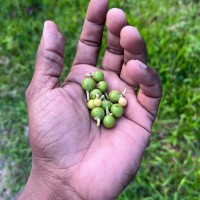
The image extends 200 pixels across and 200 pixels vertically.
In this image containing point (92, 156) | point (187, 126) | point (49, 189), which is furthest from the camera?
point (187, 126)

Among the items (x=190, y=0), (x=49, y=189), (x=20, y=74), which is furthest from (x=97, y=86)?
(x=190, y=0)

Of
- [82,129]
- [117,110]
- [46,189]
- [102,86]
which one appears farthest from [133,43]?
[46,189]

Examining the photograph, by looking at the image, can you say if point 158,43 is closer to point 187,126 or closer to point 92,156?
point 187,126

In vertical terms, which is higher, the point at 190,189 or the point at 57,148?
the point at 57,148

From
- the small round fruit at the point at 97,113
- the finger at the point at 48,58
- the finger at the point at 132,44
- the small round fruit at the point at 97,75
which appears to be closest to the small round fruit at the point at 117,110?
the small round fruit at the point at 97,113

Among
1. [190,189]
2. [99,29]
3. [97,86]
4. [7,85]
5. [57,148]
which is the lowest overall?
[190,189]

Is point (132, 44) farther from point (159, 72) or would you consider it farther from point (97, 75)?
point (159, 72)

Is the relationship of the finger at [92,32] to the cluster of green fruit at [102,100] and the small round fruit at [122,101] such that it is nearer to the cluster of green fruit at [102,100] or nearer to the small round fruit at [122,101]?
the cluster of green fruit at [102,100]
